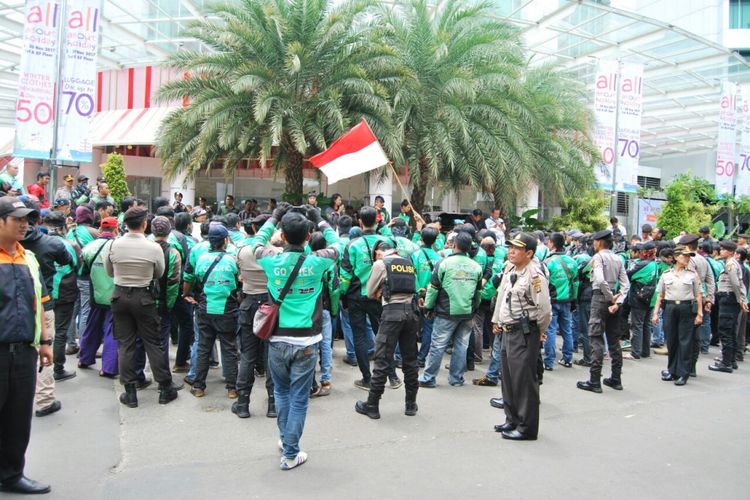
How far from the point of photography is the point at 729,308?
922 centimetres

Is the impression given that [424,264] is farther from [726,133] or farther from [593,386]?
[726,133]

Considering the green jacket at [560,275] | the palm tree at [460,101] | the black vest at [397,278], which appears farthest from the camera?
the palm tree at [460,101]

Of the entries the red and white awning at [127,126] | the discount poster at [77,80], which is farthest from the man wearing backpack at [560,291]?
the red and white awning at [127,126]

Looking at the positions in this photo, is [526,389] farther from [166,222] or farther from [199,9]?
[199,9]

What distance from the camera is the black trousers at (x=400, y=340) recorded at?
6066 millimetres

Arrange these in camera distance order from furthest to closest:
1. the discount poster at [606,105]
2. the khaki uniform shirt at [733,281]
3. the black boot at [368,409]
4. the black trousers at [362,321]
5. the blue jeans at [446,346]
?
the discount poster at [606,105]
the khaki uniform shirt at [733,281]
the blue jeans at [446,346]
the black trousers at [362,321]
the black boot at [368,409]

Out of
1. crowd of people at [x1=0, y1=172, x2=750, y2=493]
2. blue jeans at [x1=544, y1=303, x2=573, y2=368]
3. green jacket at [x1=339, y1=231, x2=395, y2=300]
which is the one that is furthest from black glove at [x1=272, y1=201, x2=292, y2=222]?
blue jeans at [x1=544, y1=303, x2=573, y2=368]

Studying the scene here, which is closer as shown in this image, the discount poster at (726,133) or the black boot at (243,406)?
the black boot at (243,406)

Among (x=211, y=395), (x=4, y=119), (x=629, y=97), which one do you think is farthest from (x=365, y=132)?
(x=4, y=119)

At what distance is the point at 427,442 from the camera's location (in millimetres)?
5422

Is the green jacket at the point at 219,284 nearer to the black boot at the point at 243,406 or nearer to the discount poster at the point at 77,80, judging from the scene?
the black boot at the point at 243,406

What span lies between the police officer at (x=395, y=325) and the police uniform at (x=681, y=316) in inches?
161

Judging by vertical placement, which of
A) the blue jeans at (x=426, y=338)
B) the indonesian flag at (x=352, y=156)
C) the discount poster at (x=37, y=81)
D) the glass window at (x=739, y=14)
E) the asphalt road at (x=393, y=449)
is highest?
the glass window at (x=739, y=14)

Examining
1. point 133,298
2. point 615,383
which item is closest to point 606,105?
point 615,383
